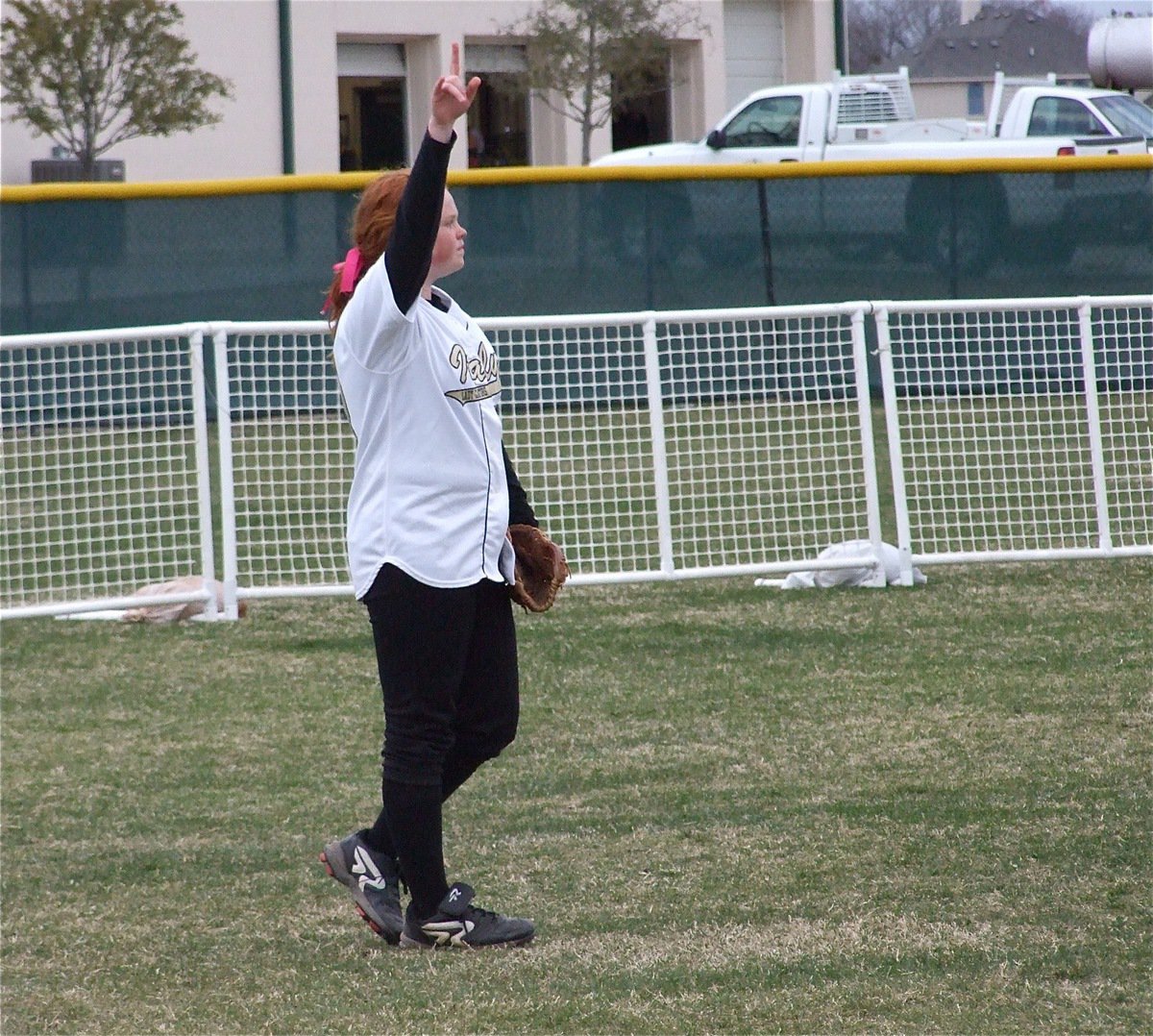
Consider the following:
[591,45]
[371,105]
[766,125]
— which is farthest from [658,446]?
[371,105]

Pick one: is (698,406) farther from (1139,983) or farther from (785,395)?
(1139,983)

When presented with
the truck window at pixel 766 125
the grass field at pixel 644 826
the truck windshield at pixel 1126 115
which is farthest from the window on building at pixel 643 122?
the grass field at pixel 644 826

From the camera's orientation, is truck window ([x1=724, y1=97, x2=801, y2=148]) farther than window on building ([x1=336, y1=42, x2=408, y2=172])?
No

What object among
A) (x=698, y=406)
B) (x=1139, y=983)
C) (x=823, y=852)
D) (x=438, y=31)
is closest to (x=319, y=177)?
(x=698, y=406)

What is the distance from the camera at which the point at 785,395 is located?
26.8 feet

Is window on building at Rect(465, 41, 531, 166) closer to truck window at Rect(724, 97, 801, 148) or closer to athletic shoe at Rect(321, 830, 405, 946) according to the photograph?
truck window at Rect(724, 97, 801, 148)

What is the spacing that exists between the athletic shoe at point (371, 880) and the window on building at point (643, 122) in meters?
26.3

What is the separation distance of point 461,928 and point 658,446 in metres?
4.17

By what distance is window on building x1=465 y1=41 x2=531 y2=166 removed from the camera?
2758 cm

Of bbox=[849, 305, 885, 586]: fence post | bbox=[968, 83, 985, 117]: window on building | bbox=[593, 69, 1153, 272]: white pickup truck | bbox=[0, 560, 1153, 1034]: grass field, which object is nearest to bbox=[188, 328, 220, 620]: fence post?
bbox=[0, 560, 1153, 1034]: grass field

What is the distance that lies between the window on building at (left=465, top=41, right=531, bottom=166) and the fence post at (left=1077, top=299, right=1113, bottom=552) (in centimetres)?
2042

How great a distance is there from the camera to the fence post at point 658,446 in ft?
25.4

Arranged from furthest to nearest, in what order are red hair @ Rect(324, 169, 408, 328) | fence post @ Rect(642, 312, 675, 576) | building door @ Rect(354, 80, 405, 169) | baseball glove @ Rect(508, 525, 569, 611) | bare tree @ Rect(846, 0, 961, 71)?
bare tree @ Rect(846, 0, 961, 71)
building door @ Rect(354, 80, 405, 169)
fence post @ Rect(642, 312, 675, 576)
baseball glove @ Rect(508, 525, 569, 611)
red hair @ Rect(324, 169, 408, 328)

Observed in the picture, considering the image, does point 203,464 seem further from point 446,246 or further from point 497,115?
point 497,115
